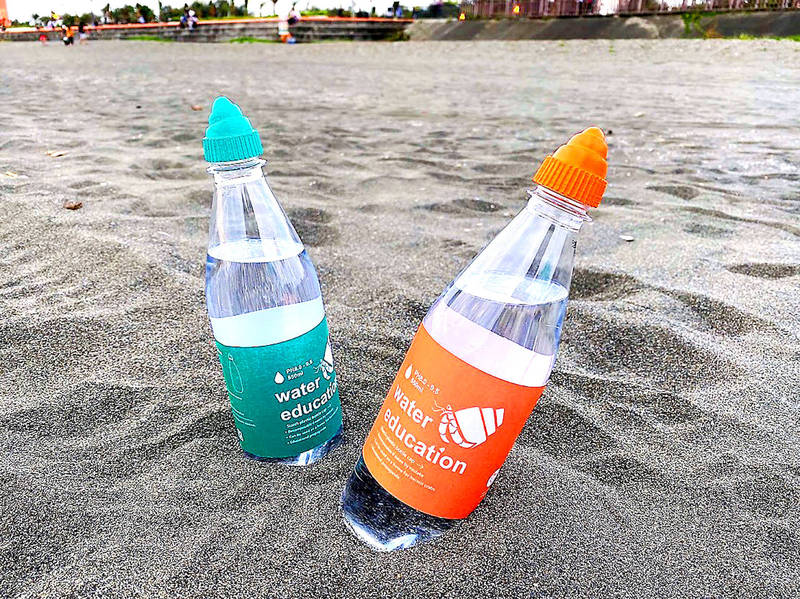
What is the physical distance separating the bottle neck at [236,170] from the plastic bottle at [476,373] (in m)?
0.45

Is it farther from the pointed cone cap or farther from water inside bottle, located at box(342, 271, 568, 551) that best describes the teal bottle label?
the pointed cone cap

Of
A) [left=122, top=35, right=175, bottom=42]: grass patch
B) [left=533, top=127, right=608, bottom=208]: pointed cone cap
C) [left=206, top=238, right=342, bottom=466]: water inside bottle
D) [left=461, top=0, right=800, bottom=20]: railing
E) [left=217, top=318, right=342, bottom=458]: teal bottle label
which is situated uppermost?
[left=461, top=0, right=800, bottom=20]: railing

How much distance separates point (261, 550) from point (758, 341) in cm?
152

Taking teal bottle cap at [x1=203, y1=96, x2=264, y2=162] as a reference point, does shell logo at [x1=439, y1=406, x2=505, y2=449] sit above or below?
below

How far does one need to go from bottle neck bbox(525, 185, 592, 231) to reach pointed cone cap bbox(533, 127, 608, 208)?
3 cm

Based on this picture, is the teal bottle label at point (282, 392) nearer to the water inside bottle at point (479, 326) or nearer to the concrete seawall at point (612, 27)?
the water inside bottle at point (479, 326)

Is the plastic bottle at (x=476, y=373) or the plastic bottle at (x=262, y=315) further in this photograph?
the plastic bottle at (x=262, y=315)

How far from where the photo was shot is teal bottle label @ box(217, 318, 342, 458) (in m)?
1.20

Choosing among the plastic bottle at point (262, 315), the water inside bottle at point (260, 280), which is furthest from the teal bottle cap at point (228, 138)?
the water inside bottle at point (260, 280)

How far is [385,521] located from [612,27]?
73.8 ft

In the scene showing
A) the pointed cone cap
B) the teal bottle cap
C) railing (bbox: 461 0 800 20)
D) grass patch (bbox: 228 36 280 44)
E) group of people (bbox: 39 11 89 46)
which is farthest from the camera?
group of people (bbox: 39 11 89 46)

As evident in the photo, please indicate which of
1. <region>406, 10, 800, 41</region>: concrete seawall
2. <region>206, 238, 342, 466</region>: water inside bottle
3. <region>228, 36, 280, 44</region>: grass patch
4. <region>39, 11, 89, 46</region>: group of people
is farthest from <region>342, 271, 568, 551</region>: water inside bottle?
<region>39, 11, 89, 46</region>: group of people

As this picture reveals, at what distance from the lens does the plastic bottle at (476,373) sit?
1013 mm

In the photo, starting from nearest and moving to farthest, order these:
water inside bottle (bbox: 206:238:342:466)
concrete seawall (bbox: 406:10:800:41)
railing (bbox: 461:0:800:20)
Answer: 1. water inside bottle (bbox: 206:238:342:466)
2. concrete seawall (bbox: 406:10:800:41)
3. railing (bbox: 461:0:800:20)
